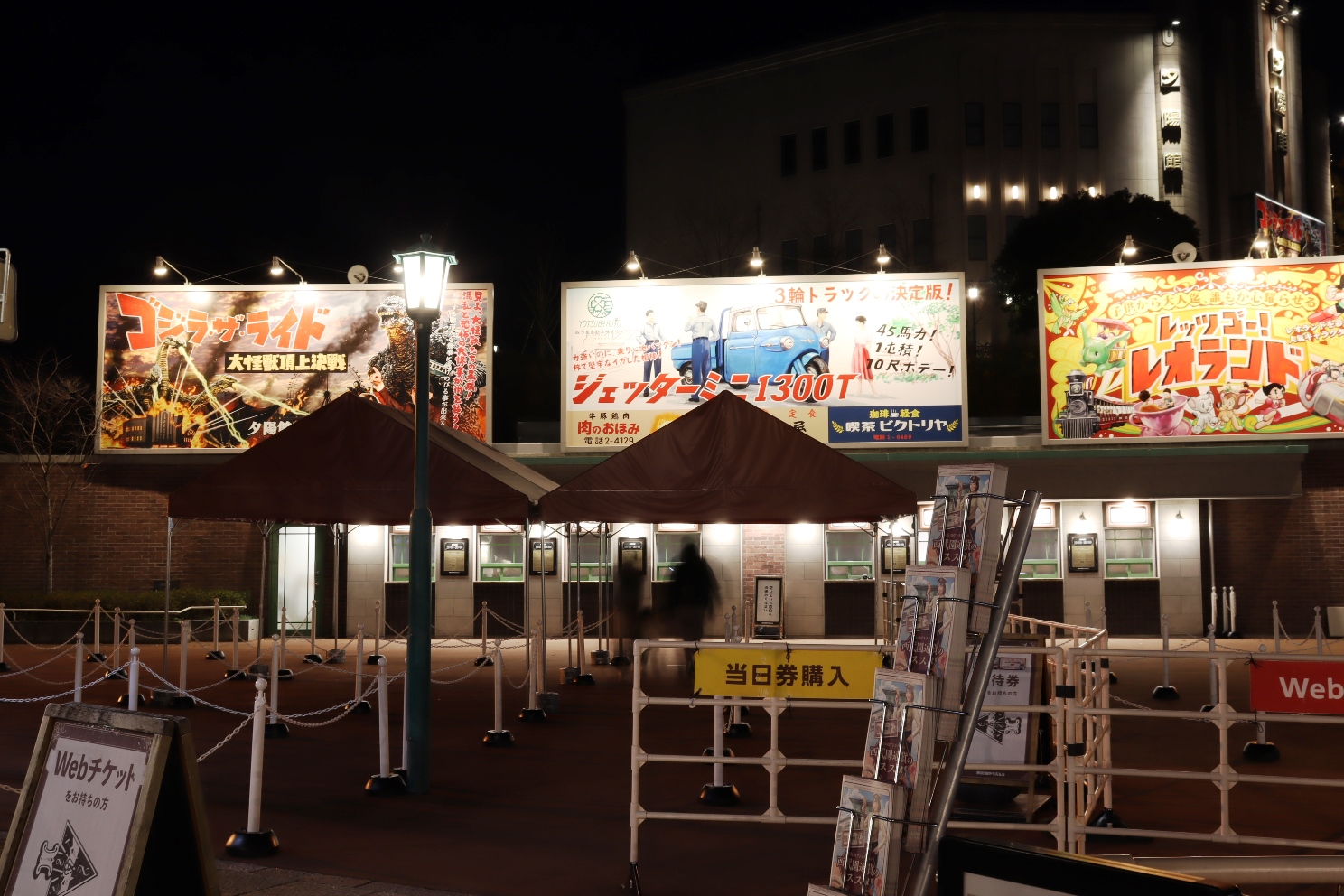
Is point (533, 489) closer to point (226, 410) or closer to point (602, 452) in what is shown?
point (602, 452)

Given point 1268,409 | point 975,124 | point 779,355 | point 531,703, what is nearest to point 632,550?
point 779,355

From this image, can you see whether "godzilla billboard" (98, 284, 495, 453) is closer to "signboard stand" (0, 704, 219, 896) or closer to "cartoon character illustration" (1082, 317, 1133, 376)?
"cartoon character illustration" (1082, 317, 1133, 376)

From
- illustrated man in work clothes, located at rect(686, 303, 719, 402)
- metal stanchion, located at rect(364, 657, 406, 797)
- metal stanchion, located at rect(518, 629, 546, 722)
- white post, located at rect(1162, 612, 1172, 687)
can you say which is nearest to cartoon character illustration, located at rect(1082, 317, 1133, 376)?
white post, located at rect(1162, 612, 1172, 687)

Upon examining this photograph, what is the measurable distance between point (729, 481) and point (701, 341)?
11664mm

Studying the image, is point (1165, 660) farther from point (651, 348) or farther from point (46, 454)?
point (46, 454)

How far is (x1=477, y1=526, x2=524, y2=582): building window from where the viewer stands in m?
25.9

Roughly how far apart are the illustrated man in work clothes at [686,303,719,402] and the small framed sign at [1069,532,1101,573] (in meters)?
8.42

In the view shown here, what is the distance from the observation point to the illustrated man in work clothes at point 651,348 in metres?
24.9

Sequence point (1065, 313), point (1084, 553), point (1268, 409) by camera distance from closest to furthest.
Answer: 1. point (1268, 409)
2. point (1065, 313)
3. point (1084, 553)

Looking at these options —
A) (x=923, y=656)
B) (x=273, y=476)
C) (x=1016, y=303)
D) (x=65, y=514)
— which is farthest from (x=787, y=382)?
(x=1016, y=303)

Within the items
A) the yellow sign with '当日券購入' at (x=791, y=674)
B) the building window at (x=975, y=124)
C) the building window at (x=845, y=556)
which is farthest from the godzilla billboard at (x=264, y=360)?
the building window at (x=975, y=124)

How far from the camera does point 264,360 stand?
25.7 metres

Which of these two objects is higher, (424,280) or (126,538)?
(424,280)

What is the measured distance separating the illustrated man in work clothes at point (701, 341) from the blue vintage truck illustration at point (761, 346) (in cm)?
9
